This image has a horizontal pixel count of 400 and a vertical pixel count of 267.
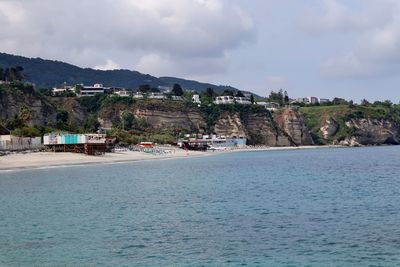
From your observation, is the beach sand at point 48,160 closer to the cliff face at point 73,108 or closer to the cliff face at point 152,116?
the cliff face at point 73,108

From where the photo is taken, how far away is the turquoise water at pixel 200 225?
2147 centimetres

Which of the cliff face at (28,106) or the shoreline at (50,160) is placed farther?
the cliff face at (28,106)

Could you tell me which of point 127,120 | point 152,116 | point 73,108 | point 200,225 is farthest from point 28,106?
point 200,225

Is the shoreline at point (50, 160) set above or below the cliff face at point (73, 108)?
below

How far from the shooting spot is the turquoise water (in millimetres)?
21469

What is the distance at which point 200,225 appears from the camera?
2864cm

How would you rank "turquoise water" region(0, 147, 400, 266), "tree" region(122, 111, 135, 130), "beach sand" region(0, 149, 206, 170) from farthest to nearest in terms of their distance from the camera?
"tree" region(122, 111, 135, 130) → "beach sand" region(0, 149, 206, 170) → "turquoise water" region(0, 147, 400, 266)

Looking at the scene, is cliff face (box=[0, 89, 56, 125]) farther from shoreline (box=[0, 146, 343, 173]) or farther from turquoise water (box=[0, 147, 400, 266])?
turquoise water (box=[0, 147, 400, 266])

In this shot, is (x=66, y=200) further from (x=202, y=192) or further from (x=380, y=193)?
(x=380, y=193)

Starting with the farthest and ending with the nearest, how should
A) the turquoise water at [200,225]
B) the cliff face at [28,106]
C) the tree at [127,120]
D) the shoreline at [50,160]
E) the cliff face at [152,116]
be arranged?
the cliff face at [152,116], the tree at [127,120], the cliff face at [28,106], the shoreline at [50,160], the turquoise water at [200,225]

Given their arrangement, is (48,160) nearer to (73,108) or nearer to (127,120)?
(127,120)

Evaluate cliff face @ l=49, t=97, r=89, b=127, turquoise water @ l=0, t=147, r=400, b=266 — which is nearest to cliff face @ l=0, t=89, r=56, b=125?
cliff face @ l=49, t=97, r=89, b=127

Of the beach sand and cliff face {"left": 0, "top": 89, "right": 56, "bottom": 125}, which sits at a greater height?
cliff face {"left": 0, "top": 89, "right": 56, "bottom": 125}

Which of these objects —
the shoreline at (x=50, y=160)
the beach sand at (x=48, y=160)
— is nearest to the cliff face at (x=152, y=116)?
the shoreline at (x=50, y=160)
